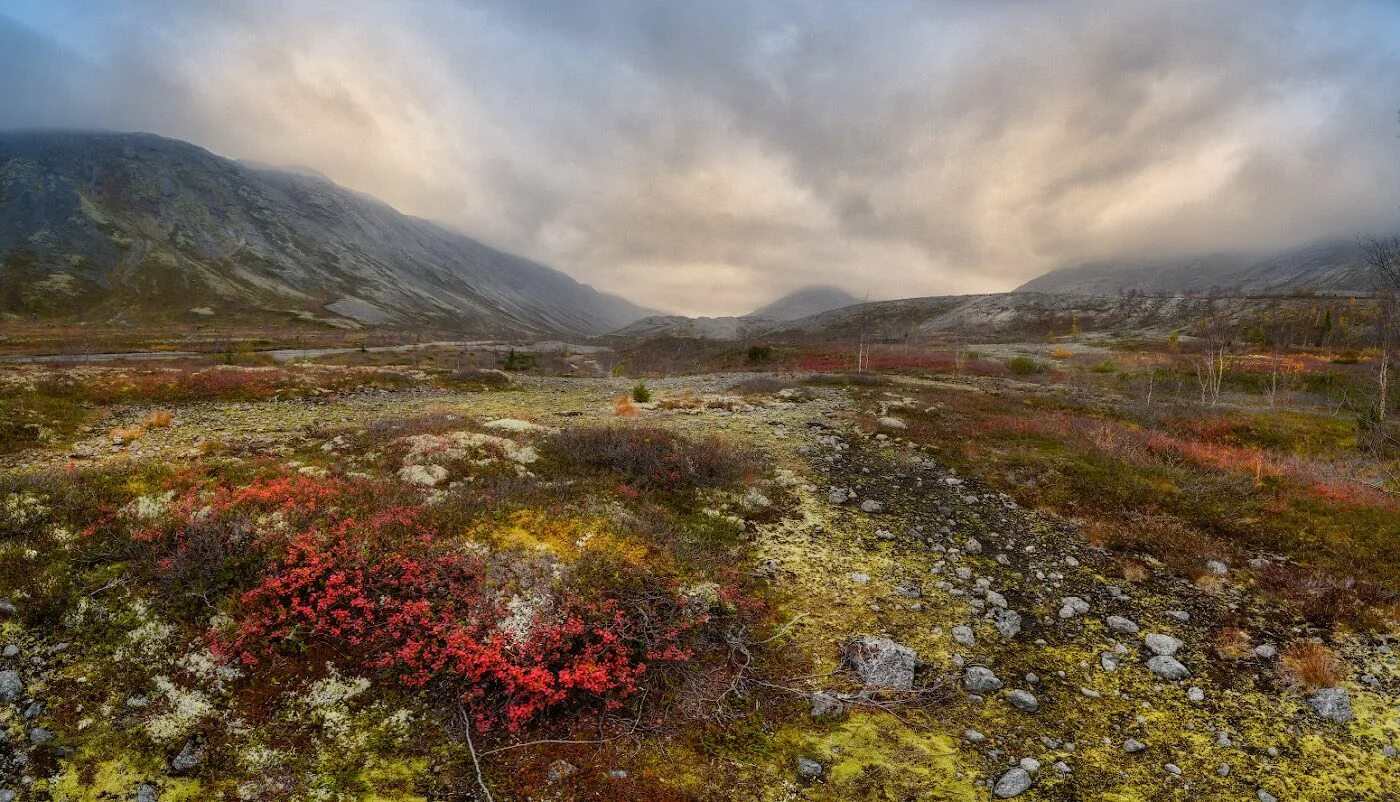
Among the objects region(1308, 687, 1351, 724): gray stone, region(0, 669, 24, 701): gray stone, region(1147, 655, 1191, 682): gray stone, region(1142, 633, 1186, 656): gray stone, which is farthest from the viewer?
region(1142, 633, 1186, 656): gray stone

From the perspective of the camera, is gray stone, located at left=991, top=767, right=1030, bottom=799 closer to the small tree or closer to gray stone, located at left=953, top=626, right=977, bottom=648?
gray stone, located at left=953, top=626, right=977, bottom=648

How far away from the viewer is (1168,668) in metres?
8.21

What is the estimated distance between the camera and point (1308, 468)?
61.6 ft

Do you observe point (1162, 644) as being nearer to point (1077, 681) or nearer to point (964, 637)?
point (1077, 681)

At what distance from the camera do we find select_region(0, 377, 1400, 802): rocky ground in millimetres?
6234

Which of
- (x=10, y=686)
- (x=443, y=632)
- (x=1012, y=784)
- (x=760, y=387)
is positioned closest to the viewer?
(x=1012, y=784)

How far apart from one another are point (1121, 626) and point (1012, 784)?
506 cm

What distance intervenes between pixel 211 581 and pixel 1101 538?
712 inches

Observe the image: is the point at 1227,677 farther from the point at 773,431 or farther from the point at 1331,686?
the point at 773,431

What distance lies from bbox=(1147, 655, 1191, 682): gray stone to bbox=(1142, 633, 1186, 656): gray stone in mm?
209

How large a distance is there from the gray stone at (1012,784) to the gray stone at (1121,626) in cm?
464

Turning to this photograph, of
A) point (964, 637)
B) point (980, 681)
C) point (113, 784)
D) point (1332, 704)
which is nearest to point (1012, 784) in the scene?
point (980, 681)

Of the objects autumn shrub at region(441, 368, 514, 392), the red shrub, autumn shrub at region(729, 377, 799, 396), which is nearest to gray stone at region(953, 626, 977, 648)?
the red shrub

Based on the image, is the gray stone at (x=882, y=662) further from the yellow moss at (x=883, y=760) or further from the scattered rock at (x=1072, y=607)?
the scattered rock at (x=1072, y=607)
